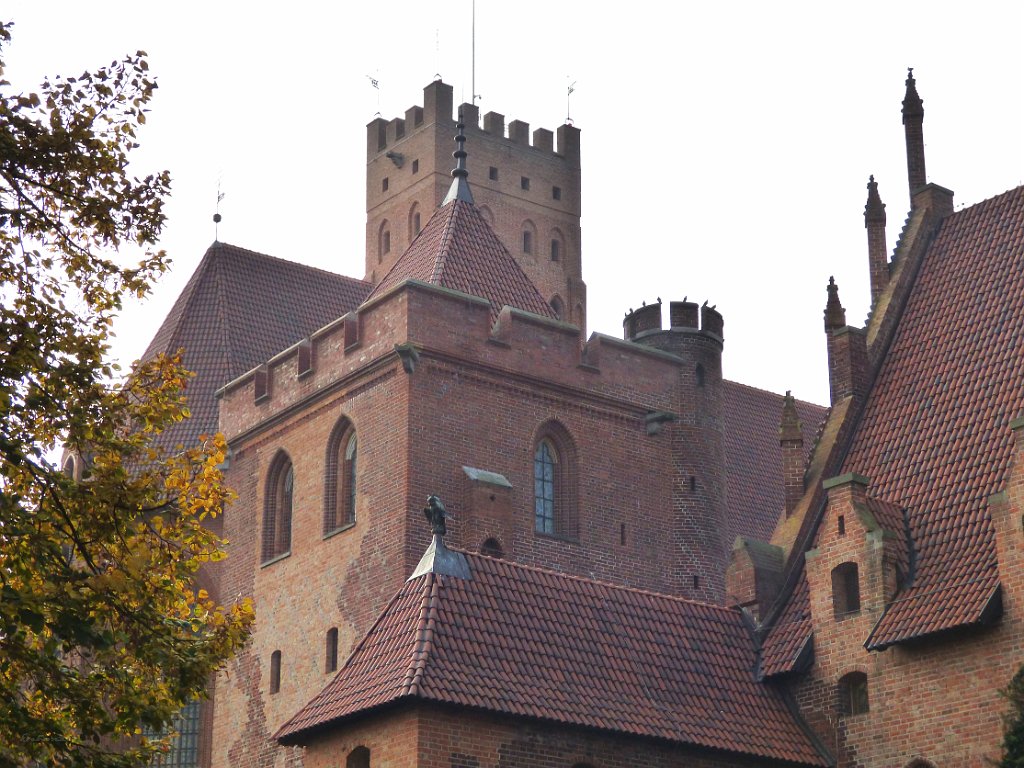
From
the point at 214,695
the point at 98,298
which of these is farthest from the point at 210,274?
the point at 98,298

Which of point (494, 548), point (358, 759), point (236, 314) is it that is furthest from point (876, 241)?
point (236, 314)

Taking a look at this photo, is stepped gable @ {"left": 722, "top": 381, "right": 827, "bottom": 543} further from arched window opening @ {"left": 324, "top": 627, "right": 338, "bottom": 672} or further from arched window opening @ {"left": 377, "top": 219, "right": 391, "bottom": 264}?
arched window opening @ {"left": 377, "top": 219, "right": 391, "bottom": 264}

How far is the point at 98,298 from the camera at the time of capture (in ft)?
56.9

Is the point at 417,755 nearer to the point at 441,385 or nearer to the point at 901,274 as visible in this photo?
the point at 441,385

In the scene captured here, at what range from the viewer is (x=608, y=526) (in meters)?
35.5

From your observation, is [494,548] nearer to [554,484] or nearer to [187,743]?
[554,484]

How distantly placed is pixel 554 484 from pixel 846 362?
638 centimetres

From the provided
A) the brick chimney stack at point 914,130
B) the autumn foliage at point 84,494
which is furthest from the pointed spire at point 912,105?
the autumn foliage at point 84,494

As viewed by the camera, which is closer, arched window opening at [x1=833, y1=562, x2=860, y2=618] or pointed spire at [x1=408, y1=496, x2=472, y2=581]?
pointed spire at [x1=408, y1=496, x2=472, y2=581]

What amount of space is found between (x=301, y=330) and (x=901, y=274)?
1816 centimetres

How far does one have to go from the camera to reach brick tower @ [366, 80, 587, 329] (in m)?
60.1

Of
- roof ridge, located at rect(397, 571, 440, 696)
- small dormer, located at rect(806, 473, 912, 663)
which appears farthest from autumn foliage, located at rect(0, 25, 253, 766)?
small dormer, located at rect(806, 473, 912, 663)

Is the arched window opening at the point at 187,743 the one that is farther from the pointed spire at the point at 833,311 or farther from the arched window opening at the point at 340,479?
the pointed spire at the point at 833,311

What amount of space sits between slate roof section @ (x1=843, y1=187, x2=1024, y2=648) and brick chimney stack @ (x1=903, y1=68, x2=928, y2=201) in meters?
1.25
